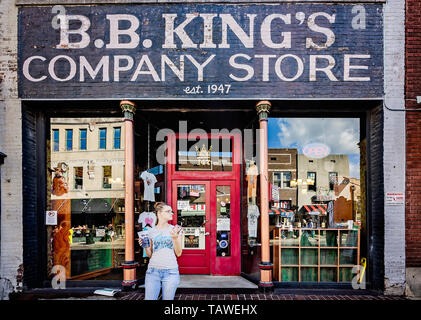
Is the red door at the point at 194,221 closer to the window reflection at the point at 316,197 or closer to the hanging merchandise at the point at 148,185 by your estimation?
the hanging merchandise at the point at 148,185

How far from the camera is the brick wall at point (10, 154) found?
254 inches

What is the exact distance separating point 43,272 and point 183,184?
11.5 ft

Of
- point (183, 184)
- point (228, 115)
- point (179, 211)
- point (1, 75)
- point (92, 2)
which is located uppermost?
point (92, 2)

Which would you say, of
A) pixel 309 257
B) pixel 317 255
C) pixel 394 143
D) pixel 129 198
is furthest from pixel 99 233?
pixel 394 143

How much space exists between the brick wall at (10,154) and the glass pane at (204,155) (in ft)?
11.3

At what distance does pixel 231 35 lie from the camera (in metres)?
6.63

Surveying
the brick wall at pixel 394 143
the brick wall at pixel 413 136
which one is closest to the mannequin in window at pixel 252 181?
the brick wall at pixel 394 143

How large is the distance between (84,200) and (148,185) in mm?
1409

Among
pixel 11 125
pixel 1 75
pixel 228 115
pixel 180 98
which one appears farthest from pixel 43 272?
pixel 228 115

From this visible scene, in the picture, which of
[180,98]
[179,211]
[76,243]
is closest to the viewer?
[180,98]

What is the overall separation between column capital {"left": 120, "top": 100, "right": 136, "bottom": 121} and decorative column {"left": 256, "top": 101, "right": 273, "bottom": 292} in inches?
101

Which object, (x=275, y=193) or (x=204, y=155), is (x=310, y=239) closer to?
(x=275, y=193)

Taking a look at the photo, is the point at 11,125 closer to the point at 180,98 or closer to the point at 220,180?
the point at 180,98
